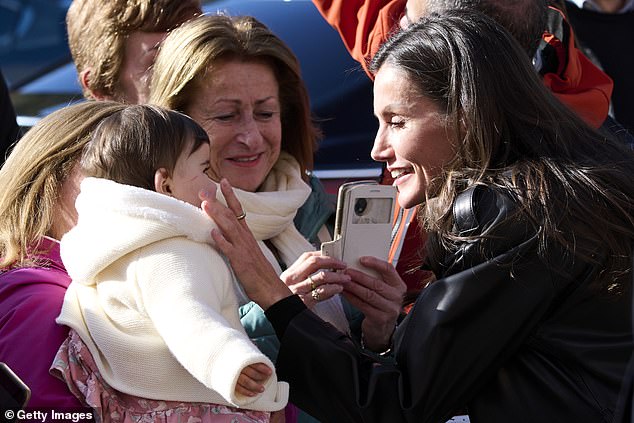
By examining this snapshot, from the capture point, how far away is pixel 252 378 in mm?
2084

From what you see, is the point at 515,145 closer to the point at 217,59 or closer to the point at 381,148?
the point at 381,148

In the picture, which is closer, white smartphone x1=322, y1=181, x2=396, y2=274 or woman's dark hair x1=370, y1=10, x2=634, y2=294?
woman's dark hair x1=370, y1=10, x2=634, y2=294

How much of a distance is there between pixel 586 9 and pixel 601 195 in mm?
2605

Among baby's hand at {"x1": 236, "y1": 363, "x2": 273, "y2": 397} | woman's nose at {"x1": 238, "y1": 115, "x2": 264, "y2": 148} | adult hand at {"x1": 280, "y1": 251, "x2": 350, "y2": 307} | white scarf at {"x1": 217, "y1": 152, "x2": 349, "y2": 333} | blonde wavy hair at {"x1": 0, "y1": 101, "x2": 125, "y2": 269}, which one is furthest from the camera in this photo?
woman's nose at {"x1": 238, "y1": 115, "x2": 264, "y2": 148}

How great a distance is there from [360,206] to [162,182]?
0.55 meters

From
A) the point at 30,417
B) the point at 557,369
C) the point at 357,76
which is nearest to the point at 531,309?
the point at 557,369

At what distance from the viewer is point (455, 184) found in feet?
7.87

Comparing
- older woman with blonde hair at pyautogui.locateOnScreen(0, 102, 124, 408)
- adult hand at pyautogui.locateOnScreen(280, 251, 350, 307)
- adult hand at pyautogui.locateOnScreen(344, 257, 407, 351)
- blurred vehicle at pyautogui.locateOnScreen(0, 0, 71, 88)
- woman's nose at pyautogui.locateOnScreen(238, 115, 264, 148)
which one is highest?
older woman with blonde hair at pyautogui.locateOnScreen(0, 102, 124, 408)

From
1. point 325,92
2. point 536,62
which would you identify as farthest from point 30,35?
point 536,62

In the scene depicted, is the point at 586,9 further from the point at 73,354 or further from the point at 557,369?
the point at 73,354

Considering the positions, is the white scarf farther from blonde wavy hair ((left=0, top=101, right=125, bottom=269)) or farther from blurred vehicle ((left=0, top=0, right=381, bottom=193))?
blurred vehicle ((left=0, top=0, right=381, bottom=193))

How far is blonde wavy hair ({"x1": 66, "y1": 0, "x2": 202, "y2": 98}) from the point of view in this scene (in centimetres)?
358

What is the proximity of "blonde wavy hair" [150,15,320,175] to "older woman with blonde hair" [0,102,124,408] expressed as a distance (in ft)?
2.05

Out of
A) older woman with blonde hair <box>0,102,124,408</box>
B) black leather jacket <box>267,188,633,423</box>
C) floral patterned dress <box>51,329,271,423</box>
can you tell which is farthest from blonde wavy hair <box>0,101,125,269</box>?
black leather jacket <box>267,188,633,423</box>
